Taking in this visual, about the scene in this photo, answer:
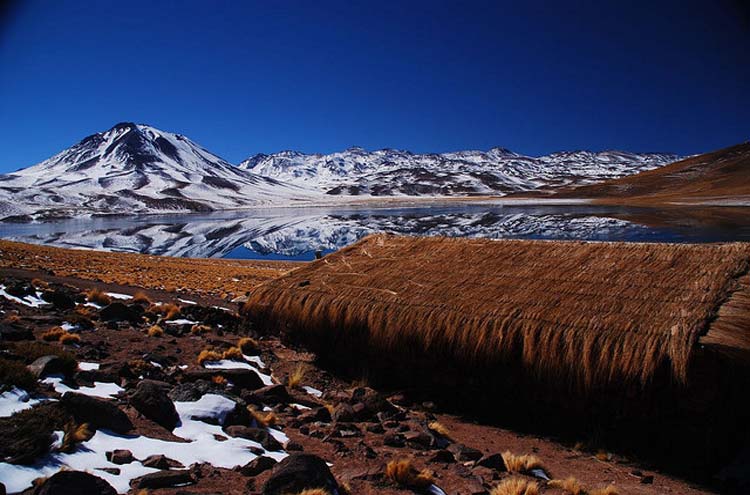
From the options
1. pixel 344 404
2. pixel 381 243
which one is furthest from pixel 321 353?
pixel 381 243

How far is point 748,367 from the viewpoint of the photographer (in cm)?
591

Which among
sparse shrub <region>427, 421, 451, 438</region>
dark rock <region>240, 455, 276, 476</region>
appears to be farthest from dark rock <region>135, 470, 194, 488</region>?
sparse shrub <region>427, 421, 451, 438</region>

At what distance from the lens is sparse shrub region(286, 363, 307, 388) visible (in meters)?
8.30

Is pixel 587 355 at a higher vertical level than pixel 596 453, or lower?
higher

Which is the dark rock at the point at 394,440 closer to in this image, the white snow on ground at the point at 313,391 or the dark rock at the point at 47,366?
the white snow on ground at the point at 313,391

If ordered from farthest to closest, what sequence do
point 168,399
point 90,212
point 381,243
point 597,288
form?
point 90,212, point 381,243, point 597,288, point 168,399

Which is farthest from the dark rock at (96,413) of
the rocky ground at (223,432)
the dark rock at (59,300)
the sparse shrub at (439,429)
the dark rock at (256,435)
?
the dark rock at (59,300)

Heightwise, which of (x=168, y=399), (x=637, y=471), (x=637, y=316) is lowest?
(x=637, y=471)

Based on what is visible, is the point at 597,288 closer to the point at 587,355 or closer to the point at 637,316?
the point at 637,316

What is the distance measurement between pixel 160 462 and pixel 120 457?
32 cm

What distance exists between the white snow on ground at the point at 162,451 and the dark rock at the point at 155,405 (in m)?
0.12

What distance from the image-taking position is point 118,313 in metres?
10.2

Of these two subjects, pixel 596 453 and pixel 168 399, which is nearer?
pixel 168 399

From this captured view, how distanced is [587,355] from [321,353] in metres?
4.59
